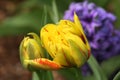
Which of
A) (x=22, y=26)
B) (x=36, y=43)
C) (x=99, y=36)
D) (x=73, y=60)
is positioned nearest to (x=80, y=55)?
(x=73, y=60)

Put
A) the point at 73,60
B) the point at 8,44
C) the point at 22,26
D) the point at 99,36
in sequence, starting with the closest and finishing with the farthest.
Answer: the point at 73,60, the point at 99,36, the point at 22,26, the point at 8,44

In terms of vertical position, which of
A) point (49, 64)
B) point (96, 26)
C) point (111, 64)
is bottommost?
point (49, 64)

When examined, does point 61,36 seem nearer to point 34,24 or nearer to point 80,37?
point 80,37

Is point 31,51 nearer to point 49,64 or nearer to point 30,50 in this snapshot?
point 30,50

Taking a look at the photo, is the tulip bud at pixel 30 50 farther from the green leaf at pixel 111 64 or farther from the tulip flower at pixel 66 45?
the green leaf at pixel 111 64

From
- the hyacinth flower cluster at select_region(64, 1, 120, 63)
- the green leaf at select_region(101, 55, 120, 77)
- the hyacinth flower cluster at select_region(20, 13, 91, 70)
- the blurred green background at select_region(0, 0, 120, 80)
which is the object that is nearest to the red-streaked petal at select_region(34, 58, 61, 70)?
the hyacinth flower cluster at select_region(20, 13, 91, 70)

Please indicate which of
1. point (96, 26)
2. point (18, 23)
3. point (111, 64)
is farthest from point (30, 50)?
point (18, 23)
